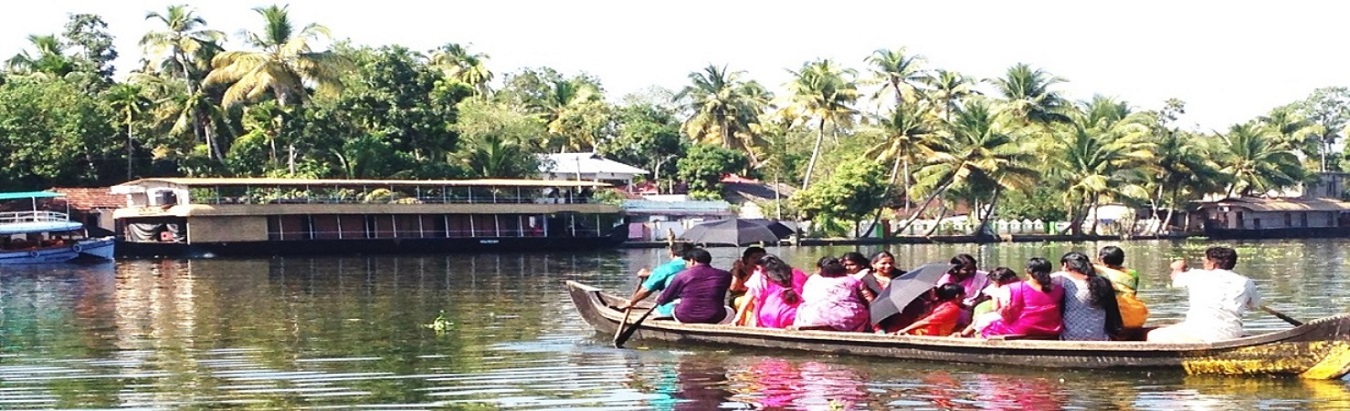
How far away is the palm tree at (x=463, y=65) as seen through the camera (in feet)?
276

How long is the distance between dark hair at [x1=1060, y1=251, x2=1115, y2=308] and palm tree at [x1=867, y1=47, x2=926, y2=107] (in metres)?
63.1

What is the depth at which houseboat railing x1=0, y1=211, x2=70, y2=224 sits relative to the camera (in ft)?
165

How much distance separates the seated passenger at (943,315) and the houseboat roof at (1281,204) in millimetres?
69657

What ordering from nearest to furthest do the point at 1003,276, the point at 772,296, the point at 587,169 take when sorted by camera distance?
the point at 1003,276 → the point at 772,296 → the point at 587,169

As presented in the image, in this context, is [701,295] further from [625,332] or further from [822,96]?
[822,96]

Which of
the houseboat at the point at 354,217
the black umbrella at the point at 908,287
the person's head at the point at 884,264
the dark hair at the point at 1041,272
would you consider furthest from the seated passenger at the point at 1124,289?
the houseboat at the point at 354,217

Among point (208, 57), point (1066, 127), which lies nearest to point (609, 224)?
point (208, 57)

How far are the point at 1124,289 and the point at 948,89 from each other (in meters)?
63.9

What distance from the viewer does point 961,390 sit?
14016mm

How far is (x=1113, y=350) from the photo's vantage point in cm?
1446

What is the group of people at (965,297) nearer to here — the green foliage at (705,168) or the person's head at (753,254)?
the person's head at (753,254)

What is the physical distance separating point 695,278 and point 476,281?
18.8 meters

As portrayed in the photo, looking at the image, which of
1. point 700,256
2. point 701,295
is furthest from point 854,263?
point 701,295

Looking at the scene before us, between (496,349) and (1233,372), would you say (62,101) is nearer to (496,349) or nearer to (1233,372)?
(496,349)
